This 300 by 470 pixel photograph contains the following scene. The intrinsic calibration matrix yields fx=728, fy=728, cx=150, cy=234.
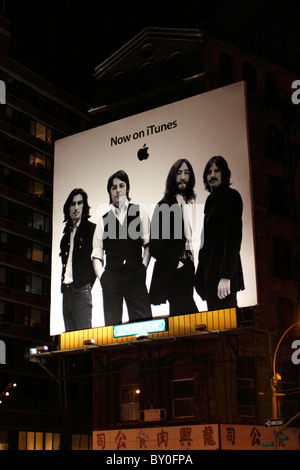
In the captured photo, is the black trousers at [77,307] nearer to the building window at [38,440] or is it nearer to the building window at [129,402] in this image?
the building window at [129,402]

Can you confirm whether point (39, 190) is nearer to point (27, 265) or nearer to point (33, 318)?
point (27, 265)

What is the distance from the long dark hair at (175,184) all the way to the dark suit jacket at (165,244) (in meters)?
0.48

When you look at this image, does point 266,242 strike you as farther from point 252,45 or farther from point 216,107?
point 252,45

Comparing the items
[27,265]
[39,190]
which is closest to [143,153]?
[27,265]

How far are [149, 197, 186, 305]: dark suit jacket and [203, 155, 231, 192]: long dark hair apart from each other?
2.17 meters

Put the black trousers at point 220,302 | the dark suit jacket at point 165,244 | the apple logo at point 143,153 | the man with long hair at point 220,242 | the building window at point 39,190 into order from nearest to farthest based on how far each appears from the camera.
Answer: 1. the black trousers at point 220,302
2. the man with long hair at point 220,242
3. the dark suit jacket at point 165,244
4. the apple logo at point 143,153
5. the building window at point 39,190

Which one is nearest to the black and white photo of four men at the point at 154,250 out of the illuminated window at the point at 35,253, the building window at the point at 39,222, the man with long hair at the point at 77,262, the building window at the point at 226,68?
the man with long hair at the point at 77,262

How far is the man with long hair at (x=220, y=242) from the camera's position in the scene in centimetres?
3847

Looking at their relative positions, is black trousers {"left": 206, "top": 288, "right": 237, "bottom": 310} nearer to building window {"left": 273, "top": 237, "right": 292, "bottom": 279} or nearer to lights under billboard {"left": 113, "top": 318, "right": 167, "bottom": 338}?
lights under billboard {"left": 113, "top": 318, "right": 167, "bottom": 338}

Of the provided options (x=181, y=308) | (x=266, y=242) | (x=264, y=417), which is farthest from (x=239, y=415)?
(x=266, y=242)

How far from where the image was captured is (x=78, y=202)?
45.4 m

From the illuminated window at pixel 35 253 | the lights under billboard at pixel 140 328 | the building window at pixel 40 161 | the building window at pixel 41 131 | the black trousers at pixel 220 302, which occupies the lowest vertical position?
the lights under billboard at pixel 140 328

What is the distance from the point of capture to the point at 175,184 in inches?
1630

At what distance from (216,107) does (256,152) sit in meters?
4.32
